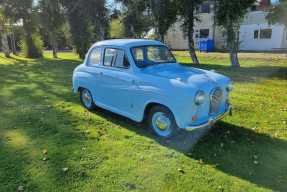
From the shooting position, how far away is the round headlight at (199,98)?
4937 millimetres

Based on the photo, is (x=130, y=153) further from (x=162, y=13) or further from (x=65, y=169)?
(x=162, y=13)

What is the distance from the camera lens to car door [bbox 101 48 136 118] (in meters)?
6.02

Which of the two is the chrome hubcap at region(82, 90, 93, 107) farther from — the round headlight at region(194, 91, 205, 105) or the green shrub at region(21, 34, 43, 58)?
the green shrub at region(21, 34, 43, 58)

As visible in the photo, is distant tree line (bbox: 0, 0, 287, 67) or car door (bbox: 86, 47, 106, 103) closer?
car door (bbox: 86, 47, 106, 103)

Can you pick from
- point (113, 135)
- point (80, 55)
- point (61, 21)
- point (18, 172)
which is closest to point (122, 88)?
point (113, 135)

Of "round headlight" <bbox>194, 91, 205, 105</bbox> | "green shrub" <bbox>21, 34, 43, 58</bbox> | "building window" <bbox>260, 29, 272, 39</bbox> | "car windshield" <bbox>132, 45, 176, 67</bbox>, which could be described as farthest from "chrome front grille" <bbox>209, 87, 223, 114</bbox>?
"building window" <bbox>260, 29, 272, 39</bbox>

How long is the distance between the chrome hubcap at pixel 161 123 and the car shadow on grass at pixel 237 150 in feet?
0.55

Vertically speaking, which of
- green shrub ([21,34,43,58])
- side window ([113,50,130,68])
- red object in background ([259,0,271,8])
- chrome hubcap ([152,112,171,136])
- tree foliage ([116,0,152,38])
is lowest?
chrome hubcap ([152,112,171,136])

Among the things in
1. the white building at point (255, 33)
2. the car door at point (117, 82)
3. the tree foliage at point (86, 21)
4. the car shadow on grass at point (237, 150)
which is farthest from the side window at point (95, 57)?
the white building at point (255, 33)

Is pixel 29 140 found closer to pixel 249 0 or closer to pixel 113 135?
pixel 113 135

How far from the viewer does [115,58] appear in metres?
6.41

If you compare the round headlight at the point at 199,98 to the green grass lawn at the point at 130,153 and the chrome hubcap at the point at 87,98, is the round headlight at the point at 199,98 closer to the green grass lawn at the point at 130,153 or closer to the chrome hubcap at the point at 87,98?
the green grass lawn at the point at 130,153

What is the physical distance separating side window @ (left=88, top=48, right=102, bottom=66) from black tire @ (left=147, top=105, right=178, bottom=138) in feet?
6.97

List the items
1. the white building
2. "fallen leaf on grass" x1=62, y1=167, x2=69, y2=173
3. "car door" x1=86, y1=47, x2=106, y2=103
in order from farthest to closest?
the white building → "car door" x1=86, y1=47, x2=106, y2=103 → "fallen leaf on grass" x1=62, y1=167, x2=69, y2=173
